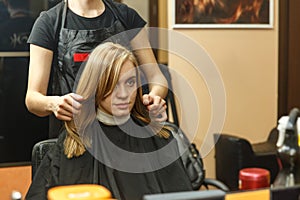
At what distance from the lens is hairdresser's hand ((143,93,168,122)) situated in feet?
3.72

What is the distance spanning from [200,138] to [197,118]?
0.06 m

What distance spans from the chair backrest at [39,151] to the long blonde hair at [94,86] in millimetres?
55

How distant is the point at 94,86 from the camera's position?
109 cm

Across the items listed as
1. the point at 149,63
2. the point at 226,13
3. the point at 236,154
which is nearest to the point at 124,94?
the point at 149,63

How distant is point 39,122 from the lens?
1179 millimetres

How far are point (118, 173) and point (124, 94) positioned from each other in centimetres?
20

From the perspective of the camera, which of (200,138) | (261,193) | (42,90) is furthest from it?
(200,138)

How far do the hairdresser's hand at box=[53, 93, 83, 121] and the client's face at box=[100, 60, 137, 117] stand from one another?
8 cm

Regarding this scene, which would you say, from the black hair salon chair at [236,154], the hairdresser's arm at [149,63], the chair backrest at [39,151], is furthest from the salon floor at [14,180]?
the black hair salon chair at [236,154]

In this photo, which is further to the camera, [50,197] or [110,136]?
[110,136]

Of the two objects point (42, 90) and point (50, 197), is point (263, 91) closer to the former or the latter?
point (42, 90)

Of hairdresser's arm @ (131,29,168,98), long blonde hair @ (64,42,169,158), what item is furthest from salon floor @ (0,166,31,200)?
hairdresser's arm @ (131,29,168,98)

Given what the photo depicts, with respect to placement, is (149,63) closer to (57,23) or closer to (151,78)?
(151,78)

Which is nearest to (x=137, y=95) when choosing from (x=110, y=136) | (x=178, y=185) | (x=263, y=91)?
(x=110, y=136)
